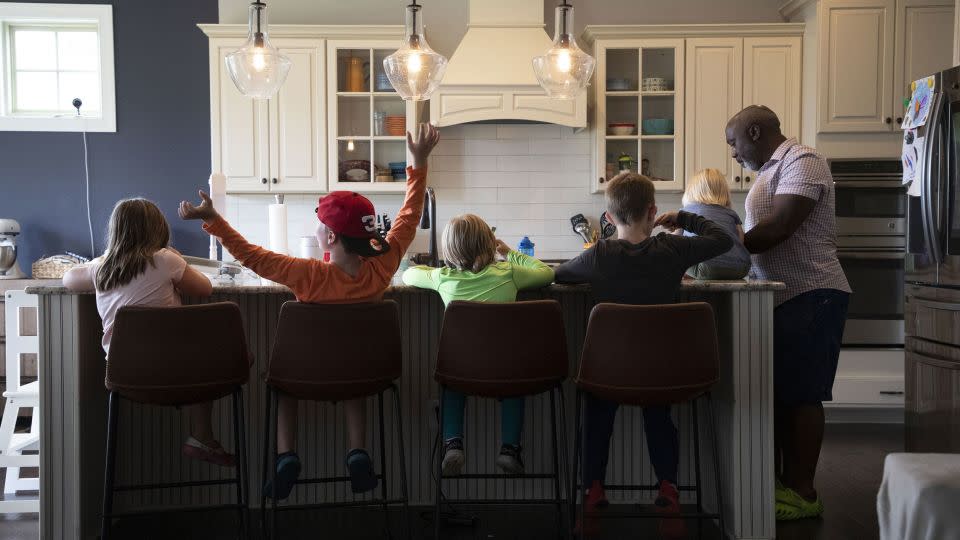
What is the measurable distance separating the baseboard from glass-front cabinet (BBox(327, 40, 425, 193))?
274cm

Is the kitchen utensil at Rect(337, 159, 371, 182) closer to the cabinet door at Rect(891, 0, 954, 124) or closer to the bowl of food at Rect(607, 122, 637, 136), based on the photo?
the bowl of food at Rect(607, 122, 637, 136)

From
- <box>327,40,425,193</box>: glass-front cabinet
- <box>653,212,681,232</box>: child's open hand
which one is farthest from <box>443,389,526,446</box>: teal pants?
<box>327,40,425,193</box>: glass-front cabinet

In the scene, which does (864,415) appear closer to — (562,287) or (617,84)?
(617,84)

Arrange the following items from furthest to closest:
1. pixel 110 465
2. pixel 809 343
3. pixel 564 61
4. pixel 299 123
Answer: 1. pixel 299 123
2. pixel 564 61
3. pixel 809 343
4. pixel 110 465

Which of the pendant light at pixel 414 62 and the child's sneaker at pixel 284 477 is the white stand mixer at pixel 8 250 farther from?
the child's sneaker at pixel 284 477

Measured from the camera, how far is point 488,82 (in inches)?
189

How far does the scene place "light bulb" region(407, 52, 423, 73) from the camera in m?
3.31

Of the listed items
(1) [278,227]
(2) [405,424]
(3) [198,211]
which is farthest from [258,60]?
(1) [278,227]

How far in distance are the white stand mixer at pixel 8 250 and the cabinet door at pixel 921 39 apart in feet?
16.5

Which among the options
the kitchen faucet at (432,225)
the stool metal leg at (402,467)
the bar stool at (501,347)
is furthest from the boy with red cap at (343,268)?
the kitchen faucet at (432,225)

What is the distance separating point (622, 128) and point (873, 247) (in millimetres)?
1526

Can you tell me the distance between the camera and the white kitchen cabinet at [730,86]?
4949 mm

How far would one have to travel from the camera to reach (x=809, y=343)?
2928mm

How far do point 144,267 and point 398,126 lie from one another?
254 centimetres
